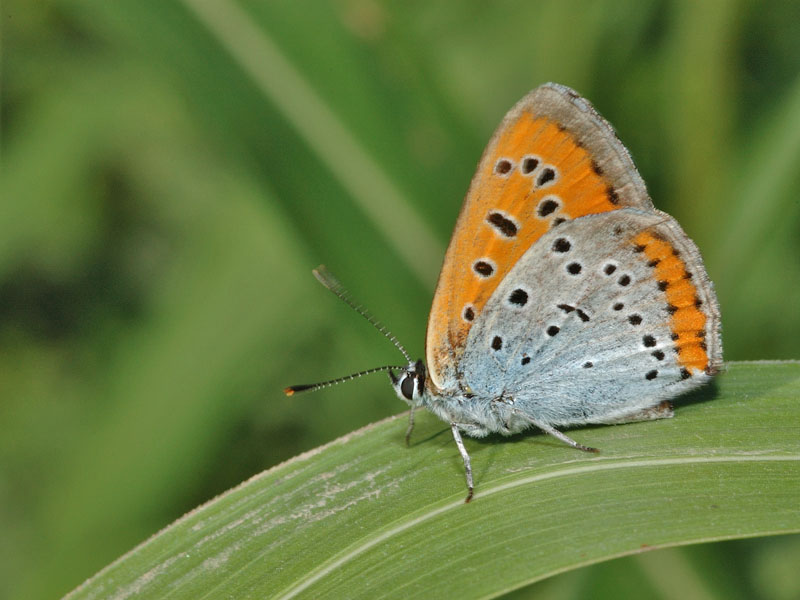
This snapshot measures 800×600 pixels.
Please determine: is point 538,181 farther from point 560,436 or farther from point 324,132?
point 324,132

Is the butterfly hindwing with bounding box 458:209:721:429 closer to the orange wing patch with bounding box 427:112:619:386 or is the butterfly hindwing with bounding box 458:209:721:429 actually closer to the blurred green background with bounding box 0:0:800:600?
the orange wing patch with bounding box 427:112:619:386

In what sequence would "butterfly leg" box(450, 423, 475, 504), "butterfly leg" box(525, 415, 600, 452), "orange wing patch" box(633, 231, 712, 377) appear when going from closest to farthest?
"butterfly leg" box(450, 423, 475, 504) → "butterfly leg" box(525, 415, 600, 452) → "orange wing patch" box(633, 231, 712, 377)

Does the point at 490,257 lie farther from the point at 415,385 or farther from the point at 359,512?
the point at 359,512

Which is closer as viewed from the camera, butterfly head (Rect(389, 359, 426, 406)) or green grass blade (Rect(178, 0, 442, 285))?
butterfly head (Rect(389, 359, 426, 406))

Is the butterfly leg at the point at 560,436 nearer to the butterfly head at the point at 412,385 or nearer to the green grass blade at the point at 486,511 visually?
the green grass blade at the point at 486,511

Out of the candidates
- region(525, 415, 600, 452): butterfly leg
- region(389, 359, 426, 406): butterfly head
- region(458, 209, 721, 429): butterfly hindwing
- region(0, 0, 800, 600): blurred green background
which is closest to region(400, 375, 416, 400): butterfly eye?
region(389, 359, 426, 406): butterfly head

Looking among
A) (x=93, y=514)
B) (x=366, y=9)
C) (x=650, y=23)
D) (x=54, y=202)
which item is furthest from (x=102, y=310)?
(x=650, y=23)
